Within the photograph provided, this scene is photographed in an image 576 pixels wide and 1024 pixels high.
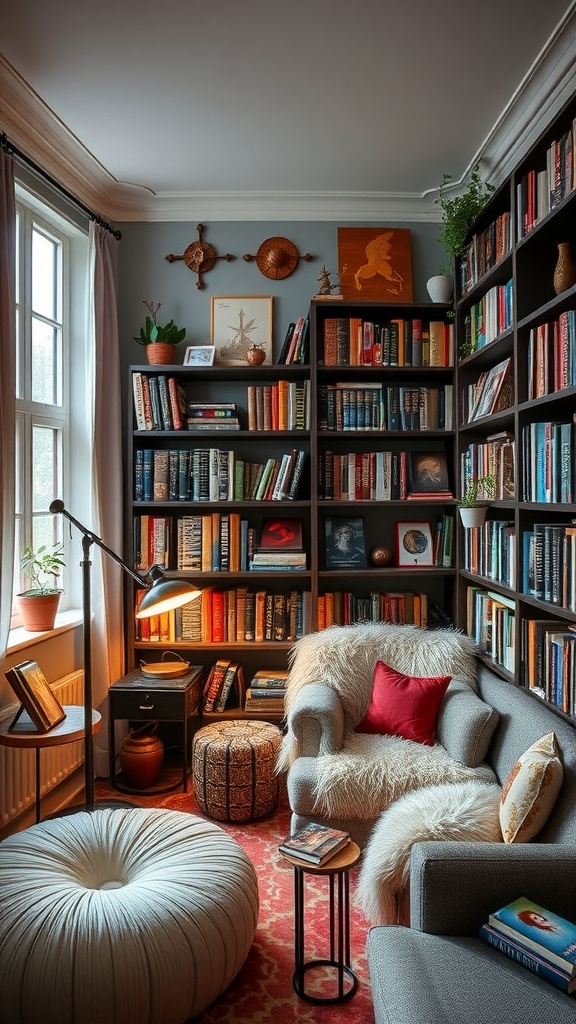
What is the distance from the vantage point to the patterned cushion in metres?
1.93

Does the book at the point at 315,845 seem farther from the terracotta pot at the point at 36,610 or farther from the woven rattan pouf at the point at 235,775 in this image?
the terracotta pot at the point at 36,610

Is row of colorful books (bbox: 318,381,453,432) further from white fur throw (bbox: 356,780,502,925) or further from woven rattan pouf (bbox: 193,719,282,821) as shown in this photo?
white fur throw (bbox: 356,780,502,925)

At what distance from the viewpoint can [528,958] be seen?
5.00ft

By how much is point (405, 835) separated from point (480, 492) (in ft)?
5.50

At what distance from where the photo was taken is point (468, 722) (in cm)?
258

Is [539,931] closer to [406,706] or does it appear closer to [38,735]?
[406,706]

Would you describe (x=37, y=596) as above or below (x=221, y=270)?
below

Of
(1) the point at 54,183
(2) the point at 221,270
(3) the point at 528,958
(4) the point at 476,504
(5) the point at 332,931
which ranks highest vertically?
(1) the point at 54,183

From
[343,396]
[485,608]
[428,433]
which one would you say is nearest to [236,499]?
[343,396]

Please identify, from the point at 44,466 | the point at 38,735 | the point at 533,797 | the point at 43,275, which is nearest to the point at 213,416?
the point at 44,466

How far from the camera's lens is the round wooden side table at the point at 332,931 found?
6.12ft

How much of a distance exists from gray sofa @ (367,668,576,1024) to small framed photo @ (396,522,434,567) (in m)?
1.62

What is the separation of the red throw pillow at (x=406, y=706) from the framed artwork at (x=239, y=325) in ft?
5.94

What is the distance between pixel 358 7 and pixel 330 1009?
2.97 m
